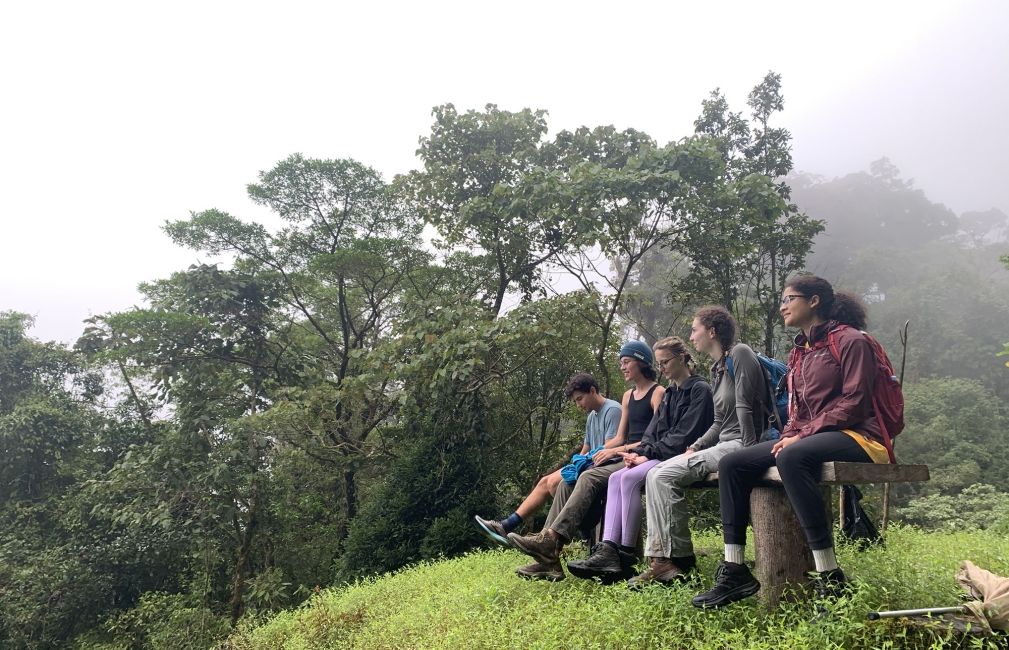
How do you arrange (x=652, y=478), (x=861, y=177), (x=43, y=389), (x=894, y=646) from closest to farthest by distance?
(x=894, y=646) < (x=652, y=478) < (x=43, y=389) < (x=861, y=177)

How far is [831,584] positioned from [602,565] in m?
1.29

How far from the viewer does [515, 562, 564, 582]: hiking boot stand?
4000 millimetres

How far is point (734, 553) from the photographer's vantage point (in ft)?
9.82

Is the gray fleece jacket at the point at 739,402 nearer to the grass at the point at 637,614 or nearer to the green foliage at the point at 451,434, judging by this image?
the grass at the point at 637,614

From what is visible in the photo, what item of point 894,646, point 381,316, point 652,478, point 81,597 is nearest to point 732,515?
point 652,478

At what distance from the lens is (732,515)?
307cm

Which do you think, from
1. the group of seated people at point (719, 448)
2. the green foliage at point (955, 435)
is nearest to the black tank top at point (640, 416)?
the group of seated people at point (719, 448)

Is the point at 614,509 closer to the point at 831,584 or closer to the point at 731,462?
the point at 731,462

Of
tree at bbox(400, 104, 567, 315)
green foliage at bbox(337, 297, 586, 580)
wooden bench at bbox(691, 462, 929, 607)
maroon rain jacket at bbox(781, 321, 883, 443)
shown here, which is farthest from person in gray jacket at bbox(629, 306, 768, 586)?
Answer: tree at bbox(400, 104, 567, 315)

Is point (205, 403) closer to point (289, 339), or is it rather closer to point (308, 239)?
point (289, 339)

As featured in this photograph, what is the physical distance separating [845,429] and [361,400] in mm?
7314

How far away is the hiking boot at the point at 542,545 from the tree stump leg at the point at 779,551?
1355 millimetres

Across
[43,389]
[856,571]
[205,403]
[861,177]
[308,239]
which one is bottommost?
[856,571]

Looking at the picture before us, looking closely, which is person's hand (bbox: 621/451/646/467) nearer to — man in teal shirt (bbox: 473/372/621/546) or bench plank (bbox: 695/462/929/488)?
man in teal shirt (bbox: 473/372/621/546)
